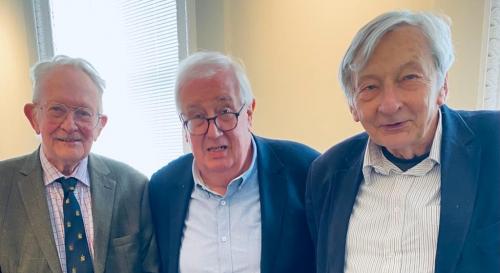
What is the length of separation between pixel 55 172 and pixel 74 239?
0.28 metres

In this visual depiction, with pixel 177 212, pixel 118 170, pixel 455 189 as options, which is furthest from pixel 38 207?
pixel 455 189

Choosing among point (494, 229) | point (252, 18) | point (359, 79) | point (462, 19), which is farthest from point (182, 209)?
point (462, 19)

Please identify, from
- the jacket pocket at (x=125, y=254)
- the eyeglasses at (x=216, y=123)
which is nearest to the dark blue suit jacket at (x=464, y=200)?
the eyeglasses at (x=216, y=123)

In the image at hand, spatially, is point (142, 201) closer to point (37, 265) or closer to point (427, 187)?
point (37, 265)

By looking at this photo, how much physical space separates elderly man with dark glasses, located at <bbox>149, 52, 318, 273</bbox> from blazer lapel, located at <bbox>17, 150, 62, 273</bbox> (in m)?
0.40

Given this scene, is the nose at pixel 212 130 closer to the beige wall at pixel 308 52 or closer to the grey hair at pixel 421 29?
the grey hair at pixel 421 29

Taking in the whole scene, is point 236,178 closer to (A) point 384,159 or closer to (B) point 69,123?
(A) point 384,159

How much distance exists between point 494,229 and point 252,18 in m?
1.63

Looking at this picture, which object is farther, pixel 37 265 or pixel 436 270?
pixel 37 265

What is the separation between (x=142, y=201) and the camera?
1528 millimetres

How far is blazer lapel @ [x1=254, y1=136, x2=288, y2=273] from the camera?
131 centimetres

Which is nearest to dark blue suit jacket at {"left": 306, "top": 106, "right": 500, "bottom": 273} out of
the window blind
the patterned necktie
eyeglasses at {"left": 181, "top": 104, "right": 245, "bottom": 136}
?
eyeglasses at {"left": 181, "top": 104, "right": 245, "bottom": 136}

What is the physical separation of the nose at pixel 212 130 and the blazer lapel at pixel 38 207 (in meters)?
0.68

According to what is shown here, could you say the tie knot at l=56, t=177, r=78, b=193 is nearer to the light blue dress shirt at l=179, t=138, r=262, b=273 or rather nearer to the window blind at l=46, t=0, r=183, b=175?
the light blue dress shirt at l=179, t=138, r=262, b=273
